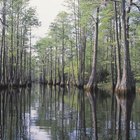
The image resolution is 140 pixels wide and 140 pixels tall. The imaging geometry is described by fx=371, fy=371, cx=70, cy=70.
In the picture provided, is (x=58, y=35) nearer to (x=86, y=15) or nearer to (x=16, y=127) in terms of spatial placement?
(x=86, y=15)

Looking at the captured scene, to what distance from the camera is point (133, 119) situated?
1244 cm

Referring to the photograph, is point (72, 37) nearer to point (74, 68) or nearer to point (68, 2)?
point (74, 68)

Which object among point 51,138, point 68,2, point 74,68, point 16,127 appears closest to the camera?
point 51,138

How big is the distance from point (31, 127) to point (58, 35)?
50303 mm

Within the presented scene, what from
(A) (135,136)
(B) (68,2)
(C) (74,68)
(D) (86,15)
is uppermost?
(B) (68,2)

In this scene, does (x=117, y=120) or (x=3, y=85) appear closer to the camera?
(x=117, y=120)

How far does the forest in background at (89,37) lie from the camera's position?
29.9 metres

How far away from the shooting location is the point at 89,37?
55.2m

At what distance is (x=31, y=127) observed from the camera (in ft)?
35.1

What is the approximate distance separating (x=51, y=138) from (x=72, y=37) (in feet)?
160

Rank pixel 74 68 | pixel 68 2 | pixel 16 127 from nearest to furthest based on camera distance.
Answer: pixel 16 127 < pixel 68 2 < pixel 74 68

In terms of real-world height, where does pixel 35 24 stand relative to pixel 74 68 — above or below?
above

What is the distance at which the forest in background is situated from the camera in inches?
1178

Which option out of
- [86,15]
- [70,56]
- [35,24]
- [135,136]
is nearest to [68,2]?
[35,24]
